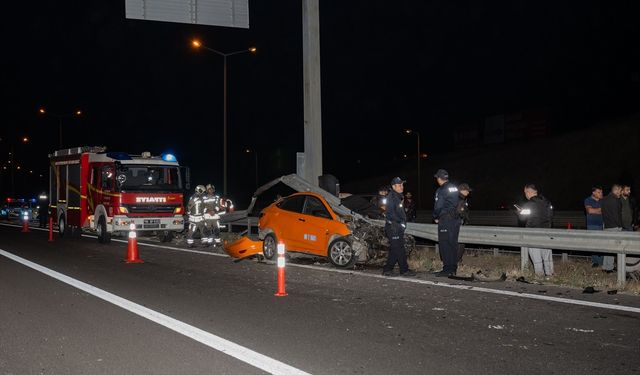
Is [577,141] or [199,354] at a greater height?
[577,141]

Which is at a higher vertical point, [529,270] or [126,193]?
[126,193]

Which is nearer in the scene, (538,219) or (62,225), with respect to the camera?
(538,219)

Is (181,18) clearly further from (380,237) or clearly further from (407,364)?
(407,364)

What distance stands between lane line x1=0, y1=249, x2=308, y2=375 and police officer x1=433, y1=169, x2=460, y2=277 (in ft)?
16.9


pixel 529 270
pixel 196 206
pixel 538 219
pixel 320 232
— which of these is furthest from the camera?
pixel 196 206

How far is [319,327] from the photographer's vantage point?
6.97 m

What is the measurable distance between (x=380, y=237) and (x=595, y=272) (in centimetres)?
398

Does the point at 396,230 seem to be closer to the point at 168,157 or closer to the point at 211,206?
the point at 211,206

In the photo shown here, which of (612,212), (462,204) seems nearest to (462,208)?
(462,204)

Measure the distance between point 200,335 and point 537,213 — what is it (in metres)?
7.04

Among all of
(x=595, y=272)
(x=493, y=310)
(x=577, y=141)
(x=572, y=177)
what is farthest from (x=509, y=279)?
(x=577, y=141)

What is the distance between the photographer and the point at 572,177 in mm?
61594

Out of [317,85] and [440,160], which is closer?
[317,85]

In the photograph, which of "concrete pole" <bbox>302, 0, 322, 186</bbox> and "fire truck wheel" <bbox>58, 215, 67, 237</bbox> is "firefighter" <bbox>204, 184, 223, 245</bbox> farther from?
"fire truck wheel" <bbox>58, 215, 67, 237</bbox>
